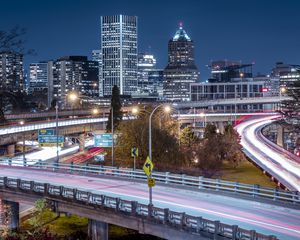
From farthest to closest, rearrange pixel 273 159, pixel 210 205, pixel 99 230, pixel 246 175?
pixel 273 159 < pixel 246 175 < pixel 99 230 < pixel 210 205

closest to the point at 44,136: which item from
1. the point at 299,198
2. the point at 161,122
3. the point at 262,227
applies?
the point at 161,122

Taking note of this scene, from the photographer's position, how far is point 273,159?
82.2m

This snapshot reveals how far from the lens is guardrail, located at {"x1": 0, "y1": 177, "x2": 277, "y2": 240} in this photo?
2694 centimetres

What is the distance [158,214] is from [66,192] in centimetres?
1076

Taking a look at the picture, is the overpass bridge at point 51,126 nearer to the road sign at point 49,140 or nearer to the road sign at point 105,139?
the road sign at point 49,140

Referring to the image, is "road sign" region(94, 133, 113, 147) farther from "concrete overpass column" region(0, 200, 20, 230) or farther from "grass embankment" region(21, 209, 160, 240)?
"concrete overpass column" region(0, 200, 20, 230)

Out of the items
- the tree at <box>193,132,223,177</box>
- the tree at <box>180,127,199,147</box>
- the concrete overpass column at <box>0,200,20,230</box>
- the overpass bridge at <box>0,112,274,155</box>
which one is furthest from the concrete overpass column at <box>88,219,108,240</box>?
the overpass bridge at <box>0,112,274,155</box>

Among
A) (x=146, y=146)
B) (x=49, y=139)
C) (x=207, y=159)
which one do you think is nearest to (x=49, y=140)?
(x=49, y=139)

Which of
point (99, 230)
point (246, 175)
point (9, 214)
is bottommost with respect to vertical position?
point (246, 175)

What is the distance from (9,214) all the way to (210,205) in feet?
60.4

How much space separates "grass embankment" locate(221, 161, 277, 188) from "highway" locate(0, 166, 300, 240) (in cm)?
2739

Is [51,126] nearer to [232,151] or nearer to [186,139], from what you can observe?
[186,139]

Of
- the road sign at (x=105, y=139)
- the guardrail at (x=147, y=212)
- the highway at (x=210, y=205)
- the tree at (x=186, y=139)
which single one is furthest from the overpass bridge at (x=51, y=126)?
the guardrail at (x=147, y=212)

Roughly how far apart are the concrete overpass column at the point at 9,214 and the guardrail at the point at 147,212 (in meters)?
1.89
